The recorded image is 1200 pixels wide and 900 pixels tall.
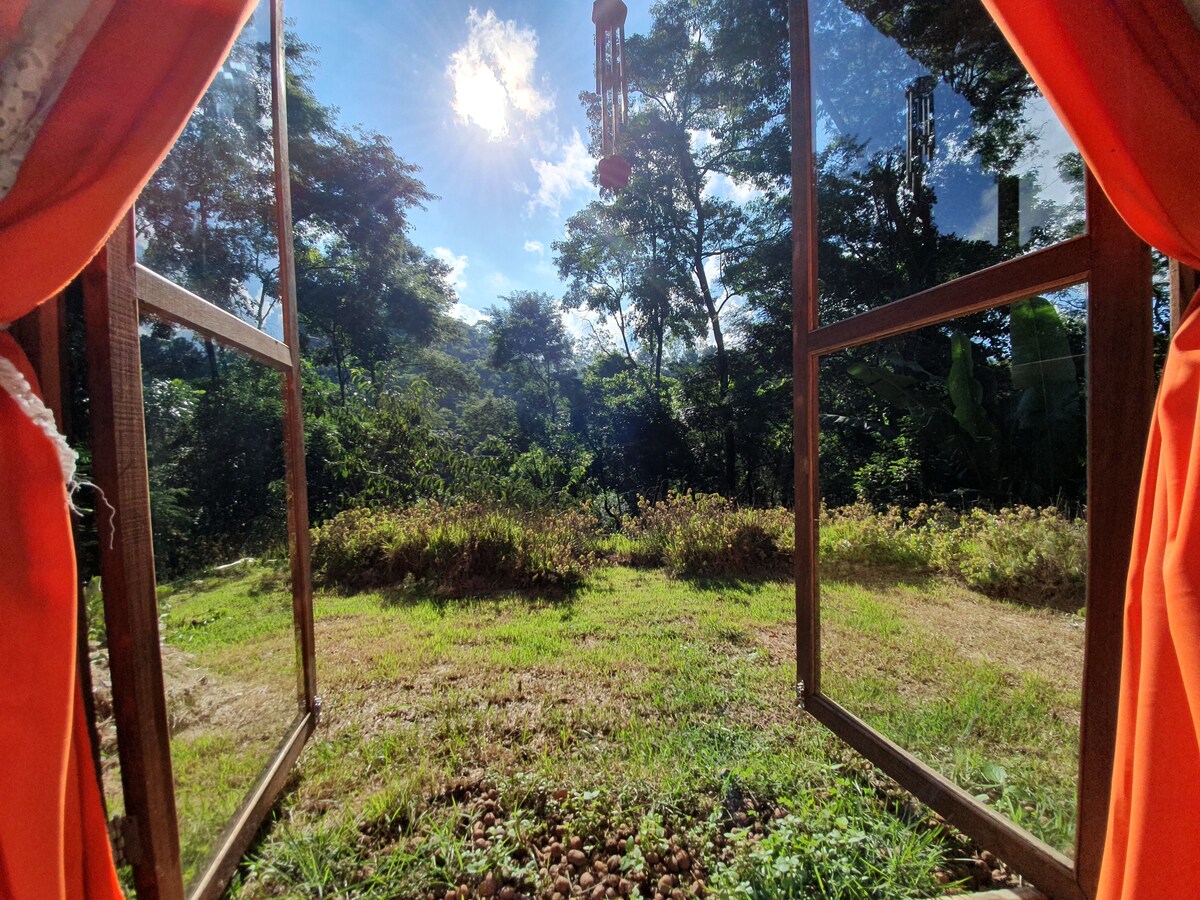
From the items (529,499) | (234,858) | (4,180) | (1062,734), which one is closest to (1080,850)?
(1062,734)

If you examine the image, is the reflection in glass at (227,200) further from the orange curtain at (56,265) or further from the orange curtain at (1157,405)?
the orange curtain at (1157,405)

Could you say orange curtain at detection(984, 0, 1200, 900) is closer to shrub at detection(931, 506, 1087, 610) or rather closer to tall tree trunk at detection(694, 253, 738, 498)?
shrub at detection(931, 506, 1087, 610)

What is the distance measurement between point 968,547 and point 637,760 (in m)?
1.37

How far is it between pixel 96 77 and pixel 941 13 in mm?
2185

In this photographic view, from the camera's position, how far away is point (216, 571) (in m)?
1.31

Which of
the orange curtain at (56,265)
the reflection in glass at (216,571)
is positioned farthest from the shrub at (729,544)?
the orange curtain at (56,265)

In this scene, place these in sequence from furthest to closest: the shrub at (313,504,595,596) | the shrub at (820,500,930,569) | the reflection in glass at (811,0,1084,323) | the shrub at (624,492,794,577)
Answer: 1. the shrub at (624,492,794,577)
2. the shrub at (313,504,595,596)
3. the shrub at (820,500,930,569)
4. the reflection in glass at (811,0,1084,323)

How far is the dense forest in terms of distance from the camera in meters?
1.23

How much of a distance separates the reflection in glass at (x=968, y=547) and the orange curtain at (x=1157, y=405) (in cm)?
37

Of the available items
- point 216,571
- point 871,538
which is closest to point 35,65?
point 216,571

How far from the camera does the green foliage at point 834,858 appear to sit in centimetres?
111

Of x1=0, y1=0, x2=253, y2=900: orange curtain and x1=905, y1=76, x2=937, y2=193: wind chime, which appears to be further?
x1=905, y1=76, x2=937, y2=193: wind chime

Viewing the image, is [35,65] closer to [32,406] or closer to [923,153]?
[32,406]

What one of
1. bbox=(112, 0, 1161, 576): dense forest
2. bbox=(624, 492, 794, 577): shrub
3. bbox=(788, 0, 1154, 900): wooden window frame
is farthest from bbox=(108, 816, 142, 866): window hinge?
bbox=(624, 492, 794, 577): shrub
